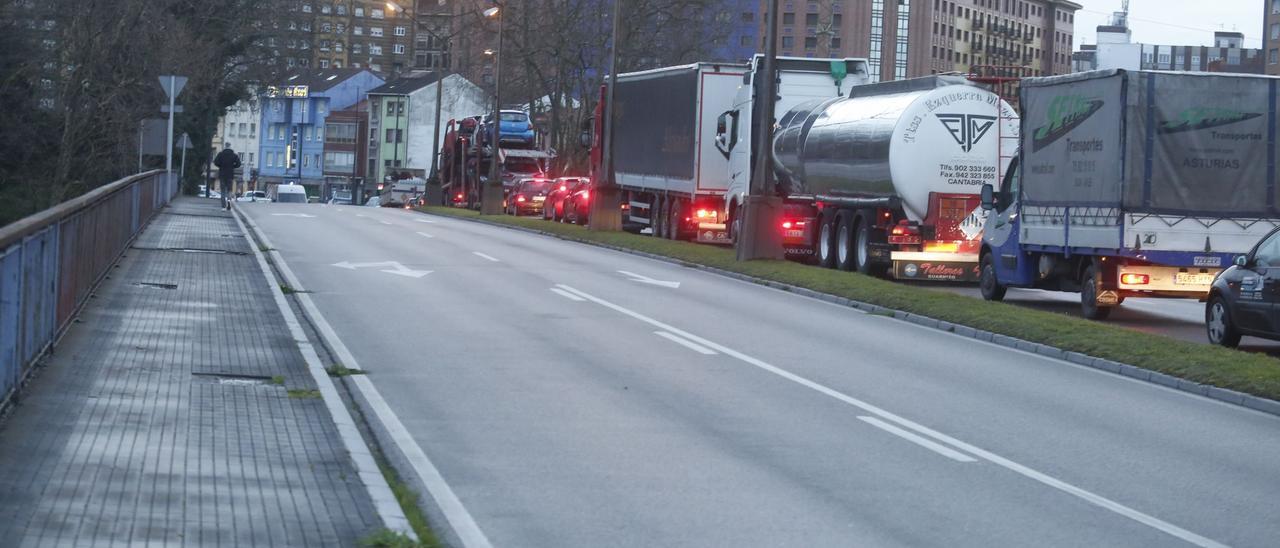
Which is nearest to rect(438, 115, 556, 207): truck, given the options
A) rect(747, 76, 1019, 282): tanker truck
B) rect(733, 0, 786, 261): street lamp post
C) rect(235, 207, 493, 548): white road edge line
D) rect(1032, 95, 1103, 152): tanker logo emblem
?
rect(733, 0, 786, 261): street lamp post

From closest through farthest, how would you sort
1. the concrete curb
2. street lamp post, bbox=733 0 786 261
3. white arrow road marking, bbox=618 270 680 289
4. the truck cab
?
1. the concrete curb
2. white arrow road marking, bbox=618 270 680 289
3. street lamp post, bbox=733 0 786 261
4. the truck cab

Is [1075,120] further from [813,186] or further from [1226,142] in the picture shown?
[813,186]

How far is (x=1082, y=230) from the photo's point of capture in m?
22.6

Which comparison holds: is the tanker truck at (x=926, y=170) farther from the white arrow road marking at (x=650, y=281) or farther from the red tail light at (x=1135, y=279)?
the red tail light at (x=1135, y=279)

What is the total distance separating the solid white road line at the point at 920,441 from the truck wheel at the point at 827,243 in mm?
19930

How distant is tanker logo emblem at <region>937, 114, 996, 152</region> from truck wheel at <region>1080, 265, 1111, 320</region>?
240 inches

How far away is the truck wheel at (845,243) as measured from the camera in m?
30.8

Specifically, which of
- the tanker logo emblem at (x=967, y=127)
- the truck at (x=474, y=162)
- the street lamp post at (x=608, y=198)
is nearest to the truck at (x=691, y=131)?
the street lamp post at (x=608, y=198)

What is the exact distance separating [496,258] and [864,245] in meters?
6.54

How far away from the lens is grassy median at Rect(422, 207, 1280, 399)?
15.1 metres

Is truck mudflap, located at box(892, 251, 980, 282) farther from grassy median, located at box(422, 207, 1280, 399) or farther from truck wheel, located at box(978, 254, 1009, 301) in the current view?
truck wheel, located at box(978, 254, 1009, 301)

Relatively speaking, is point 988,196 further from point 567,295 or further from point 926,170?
point 567,295

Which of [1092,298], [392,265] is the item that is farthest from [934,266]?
[392,265]

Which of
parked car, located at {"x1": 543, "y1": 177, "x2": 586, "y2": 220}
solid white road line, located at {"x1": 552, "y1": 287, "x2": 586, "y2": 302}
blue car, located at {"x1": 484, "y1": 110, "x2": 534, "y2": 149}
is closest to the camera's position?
solid white road line, located at {"x1": 552, "y1": 287, "x2": 586, "y2": 302}
